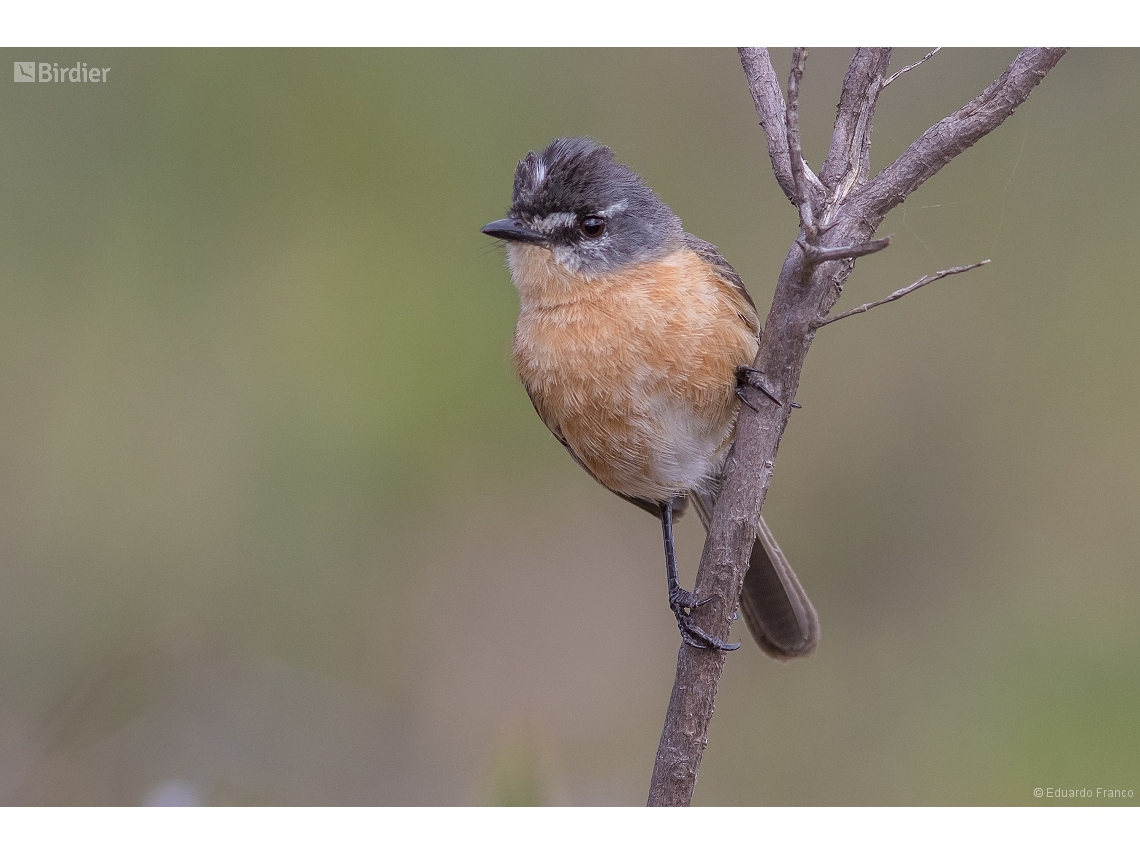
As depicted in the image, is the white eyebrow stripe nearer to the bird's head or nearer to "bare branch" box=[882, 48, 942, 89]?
the bird's head

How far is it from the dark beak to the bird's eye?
14 centimetres

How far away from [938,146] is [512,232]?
4.44ft

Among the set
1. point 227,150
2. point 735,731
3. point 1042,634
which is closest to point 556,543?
point 735,731

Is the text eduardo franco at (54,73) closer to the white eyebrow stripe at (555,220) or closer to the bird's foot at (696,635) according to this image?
the white eyebrow stripe at (555,220)

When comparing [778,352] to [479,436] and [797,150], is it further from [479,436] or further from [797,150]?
[479,436]

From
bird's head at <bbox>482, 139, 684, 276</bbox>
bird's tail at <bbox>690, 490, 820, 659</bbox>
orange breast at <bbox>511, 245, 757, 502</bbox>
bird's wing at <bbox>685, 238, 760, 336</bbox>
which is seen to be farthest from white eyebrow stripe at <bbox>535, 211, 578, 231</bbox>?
bird's tail at <bbox>690, 490, 820, 659</bbox>

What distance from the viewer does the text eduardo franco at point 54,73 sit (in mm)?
3748

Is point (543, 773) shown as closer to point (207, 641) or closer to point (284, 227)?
point (207, 641)

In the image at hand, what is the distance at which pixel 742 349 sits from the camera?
3209 millimetres

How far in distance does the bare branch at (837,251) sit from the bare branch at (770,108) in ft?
0.79

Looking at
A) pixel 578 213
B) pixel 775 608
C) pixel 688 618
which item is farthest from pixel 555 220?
pixel 775 608

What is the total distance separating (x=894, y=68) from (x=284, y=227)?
3.10 metres

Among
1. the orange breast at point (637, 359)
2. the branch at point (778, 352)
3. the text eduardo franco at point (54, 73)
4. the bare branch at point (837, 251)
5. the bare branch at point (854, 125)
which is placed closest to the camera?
the bare branch at point (837, 251)

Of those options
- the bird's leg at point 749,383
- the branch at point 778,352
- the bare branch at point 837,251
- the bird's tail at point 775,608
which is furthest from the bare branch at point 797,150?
the bird's tail at point 775,608
